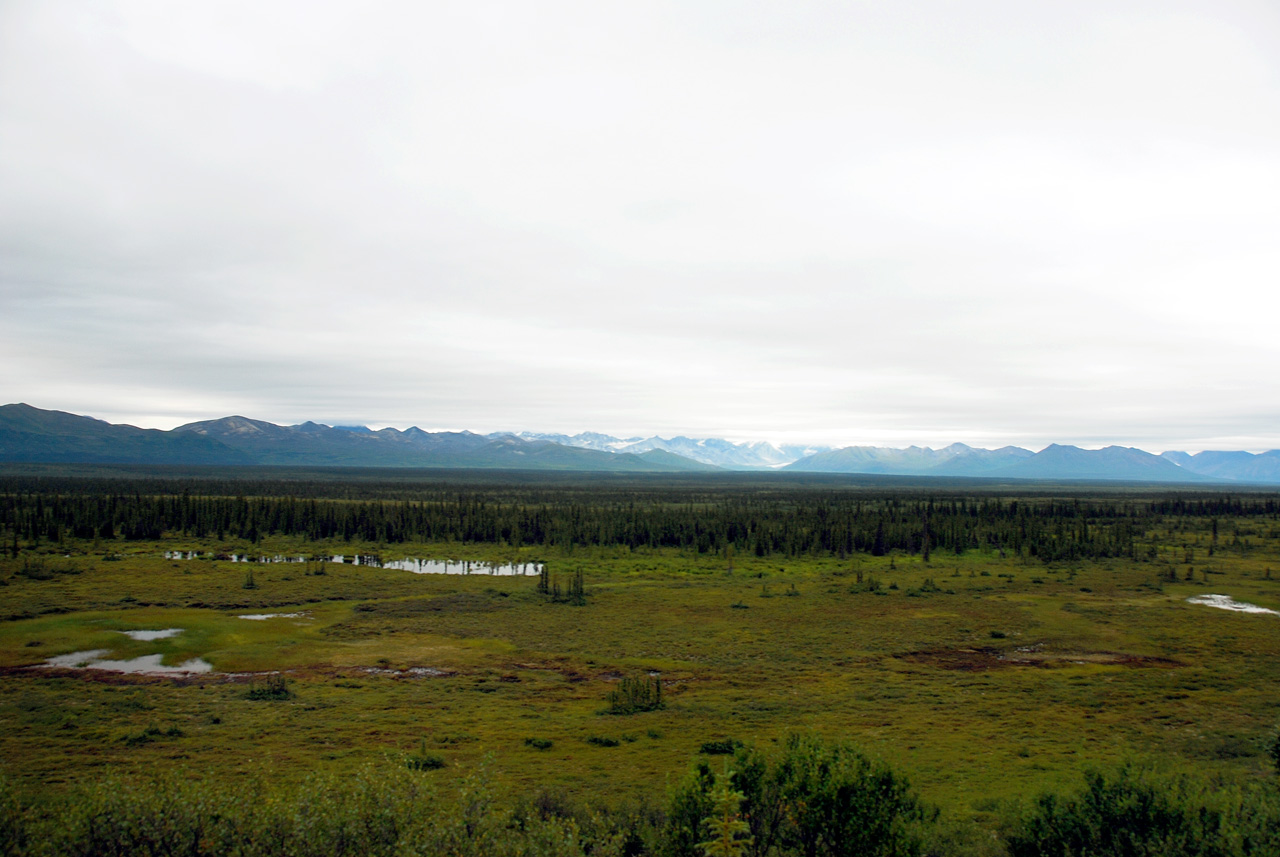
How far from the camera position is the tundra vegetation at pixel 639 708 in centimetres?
1565

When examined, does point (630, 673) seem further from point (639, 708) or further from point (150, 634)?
point (150, 634)

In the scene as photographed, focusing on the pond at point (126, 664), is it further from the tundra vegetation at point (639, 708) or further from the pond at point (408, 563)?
the pond at point (408, 563)

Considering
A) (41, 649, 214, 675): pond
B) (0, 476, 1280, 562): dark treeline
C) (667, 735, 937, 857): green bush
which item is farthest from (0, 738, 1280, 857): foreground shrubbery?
(0, 476, 1280, 562): dark treeline

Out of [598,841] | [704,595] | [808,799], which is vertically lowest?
[704,595]

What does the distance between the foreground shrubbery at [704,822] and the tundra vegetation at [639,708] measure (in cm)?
8

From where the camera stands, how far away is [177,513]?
10681 cm

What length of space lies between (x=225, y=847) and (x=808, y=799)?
1396 centimetres

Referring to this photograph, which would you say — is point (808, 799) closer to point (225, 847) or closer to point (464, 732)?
point (225, 847)

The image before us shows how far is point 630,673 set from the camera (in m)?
38.1

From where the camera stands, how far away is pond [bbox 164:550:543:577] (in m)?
81.1

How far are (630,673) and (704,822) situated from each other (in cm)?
2476

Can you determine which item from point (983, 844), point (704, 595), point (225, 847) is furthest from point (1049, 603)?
point (225, 847)

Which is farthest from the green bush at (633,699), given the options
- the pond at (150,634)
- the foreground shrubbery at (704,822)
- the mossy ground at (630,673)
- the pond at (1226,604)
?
the pond at (1226,604)

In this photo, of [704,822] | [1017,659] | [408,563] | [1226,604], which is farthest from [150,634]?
[1226,604]
